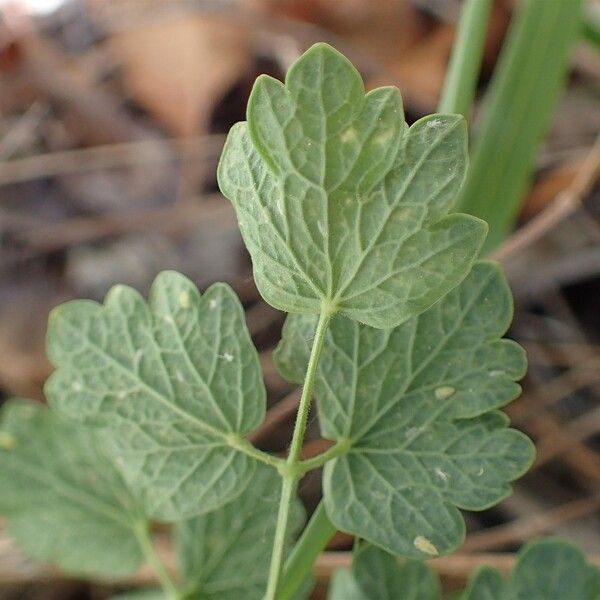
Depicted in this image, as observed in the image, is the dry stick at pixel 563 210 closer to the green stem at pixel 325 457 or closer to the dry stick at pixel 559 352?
the dry stick at pixel 559 352

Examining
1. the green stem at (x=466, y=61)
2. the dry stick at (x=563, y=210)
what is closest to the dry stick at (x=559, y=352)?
the dry stick at (x=563, y=210)

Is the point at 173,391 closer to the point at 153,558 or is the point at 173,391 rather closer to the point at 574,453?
the point at 153,558

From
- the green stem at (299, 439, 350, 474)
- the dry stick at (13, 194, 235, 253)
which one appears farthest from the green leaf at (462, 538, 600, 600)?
the dry stick at (13, 194, 235, 253)

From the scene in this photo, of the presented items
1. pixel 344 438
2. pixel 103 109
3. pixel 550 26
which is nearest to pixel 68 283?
→ pixel 103 109

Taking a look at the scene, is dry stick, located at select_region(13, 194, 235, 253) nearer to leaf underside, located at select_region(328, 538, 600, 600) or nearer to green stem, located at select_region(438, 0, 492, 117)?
green stem, located at select_region(438, 0, 492, 117)

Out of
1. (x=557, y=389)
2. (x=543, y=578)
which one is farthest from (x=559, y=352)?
(x=543, y=578)

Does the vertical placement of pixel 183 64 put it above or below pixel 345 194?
below
